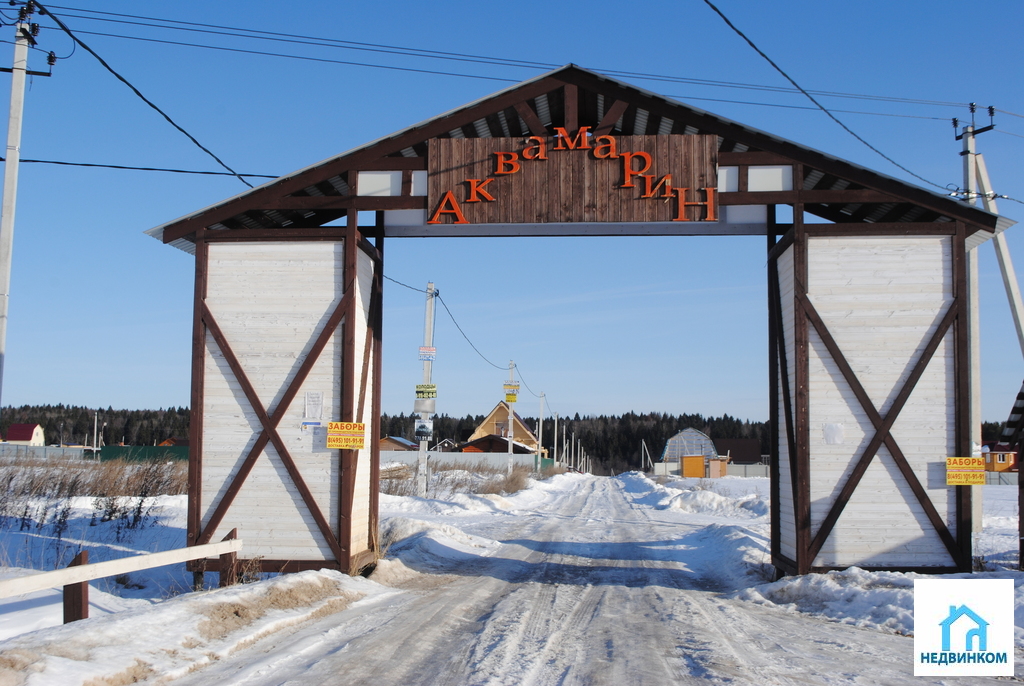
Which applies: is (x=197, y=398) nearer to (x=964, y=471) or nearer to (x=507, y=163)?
(x=507, y=163)

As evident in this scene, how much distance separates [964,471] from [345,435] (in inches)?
340

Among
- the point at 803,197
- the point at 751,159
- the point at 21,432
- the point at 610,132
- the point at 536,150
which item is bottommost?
the point at 21,432

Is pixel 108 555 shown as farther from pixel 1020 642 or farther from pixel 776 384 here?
pixel 1020 642

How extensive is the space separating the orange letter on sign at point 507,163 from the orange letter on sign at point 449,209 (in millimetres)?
782

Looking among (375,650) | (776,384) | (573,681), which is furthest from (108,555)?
(776,384)

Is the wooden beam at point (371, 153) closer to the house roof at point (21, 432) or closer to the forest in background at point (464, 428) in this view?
the house roof at point (21, 432)

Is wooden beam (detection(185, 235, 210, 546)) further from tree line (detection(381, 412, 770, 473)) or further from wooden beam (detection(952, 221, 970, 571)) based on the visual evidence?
Result: tree line (detection(381, 412, 770, 473))

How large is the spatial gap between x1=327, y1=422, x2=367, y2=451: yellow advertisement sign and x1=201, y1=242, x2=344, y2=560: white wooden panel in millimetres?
210

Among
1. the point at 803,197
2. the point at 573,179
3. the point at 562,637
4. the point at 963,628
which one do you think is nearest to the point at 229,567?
the point at 562,637

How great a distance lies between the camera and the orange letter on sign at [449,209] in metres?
11.7

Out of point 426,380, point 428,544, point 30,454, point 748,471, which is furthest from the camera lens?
point 748,471

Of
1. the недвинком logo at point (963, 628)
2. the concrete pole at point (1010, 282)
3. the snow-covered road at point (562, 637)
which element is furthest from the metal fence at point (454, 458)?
the недвинком logo at point (963, 628)

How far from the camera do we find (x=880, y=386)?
36.1 feet

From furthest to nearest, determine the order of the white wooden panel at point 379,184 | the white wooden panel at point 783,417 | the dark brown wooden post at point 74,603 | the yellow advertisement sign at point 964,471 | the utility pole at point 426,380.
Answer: the utility pole at point 426,380
the white wooden panel at point 379,184
the white wooden panel at point 783,417
the yellow advertisement sign at point 964,471
the dark brown wooden post at point 74,603
